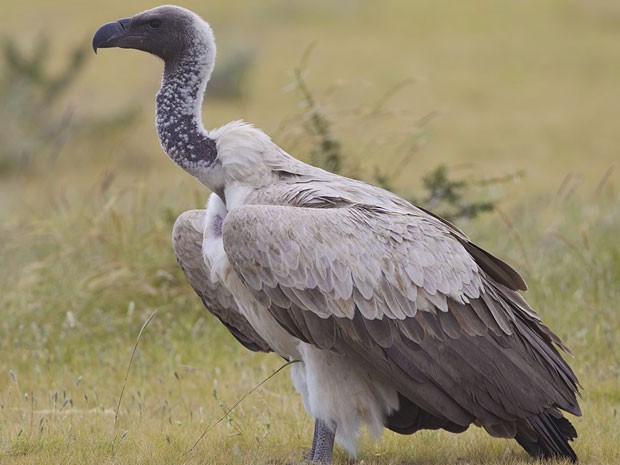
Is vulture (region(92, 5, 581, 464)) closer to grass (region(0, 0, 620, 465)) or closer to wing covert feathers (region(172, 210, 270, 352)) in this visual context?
wing covert feathers (region(172, 210, 270, 352))

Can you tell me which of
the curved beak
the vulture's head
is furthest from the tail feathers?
the curved beak

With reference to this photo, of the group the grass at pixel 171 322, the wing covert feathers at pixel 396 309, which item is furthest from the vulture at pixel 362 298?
the grass at pixel 171 322

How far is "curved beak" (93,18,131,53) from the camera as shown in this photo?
5570mm

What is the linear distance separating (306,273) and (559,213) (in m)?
5.96

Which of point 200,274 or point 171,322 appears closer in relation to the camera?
point 200,274

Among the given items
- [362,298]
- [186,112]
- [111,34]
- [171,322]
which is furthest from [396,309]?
[171,322]

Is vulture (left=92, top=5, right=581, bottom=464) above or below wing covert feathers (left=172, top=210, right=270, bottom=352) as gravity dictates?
above

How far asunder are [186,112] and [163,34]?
47cm

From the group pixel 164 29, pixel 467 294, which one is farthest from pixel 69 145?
pixel 467 294

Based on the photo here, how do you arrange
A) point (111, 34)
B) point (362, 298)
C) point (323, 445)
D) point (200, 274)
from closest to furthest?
point (362, 298) < point (323, 445) < point (111, 34) < point (200, 274)

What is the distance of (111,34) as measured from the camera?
221 inches

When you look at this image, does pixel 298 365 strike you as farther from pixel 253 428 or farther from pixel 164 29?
pixel 164 29

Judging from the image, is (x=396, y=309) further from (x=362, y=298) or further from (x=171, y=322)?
(x=171, y=322)

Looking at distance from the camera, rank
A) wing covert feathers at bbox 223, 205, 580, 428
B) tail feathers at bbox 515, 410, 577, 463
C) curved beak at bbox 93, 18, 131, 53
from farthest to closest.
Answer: curved beak at bbox 93, 18, 131, 53 → tail feathers at bbox 515, 410, 577, 463 → wing covert feathers at bbox 223, 205, 580, 428
